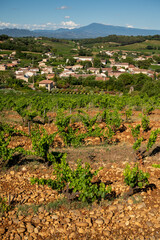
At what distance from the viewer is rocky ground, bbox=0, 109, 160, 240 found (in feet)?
17.8

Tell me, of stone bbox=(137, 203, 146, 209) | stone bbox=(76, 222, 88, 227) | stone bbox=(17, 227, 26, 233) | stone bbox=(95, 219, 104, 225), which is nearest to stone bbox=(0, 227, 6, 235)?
stone bbox=(17, 227, 26, 233)

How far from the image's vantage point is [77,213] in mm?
6129

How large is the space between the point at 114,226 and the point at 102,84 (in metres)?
58.8

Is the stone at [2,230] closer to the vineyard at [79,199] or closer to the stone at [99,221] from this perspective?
the vineyard at [79,199]

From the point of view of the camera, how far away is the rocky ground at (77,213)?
17.8ft

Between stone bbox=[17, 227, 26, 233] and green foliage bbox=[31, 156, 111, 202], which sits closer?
stone bbox=[17, 227, 26, 233]

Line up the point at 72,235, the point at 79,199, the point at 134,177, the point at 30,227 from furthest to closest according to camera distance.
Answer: the point at 134,177 → the point at 79,199 → the point at 30,227 → the point at 72,235

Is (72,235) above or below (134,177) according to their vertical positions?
below

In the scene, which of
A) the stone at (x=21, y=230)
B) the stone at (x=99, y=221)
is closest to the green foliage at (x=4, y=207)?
the stone at (x=21, y=230)

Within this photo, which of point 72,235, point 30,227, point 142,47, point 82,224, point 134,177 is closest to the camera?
point 72,235

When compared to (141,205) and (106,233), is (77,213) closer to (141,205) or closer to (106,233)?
(106,233)

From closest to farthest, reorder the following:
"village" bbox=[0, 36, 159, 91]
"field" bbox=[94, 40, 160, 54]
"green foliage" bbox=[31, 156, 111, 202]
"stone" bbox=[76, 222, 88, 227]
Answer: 1. "stone" bbox=[76, 222, 88, 227]
2. "green foliage" bbox=[31, 156, 111, 202]
3. "village" bbox=[0, 36, 159, 91]
4. "field" bbox=[94, 40, 160, 54]

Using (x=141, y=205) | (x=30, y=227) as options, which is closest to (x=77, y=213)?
(x=30, y=227)

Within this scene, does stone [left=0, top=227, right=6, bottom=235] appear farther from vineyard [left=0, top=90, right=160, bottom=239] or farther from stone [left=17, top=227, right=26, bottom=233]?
stone [left=17, top=227, right=26, bottom=233]
